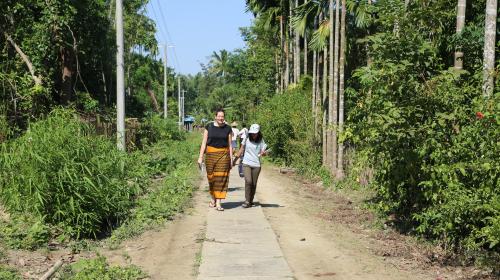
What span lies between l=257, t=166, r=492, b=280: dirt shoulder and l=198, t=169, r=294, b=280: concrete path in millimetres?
221

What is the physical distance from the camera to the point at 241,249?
304 inches

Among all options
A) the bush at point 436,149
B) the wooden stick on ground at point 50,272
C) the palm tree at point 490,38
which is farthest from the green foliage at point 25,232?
the palm tree at point 490,38

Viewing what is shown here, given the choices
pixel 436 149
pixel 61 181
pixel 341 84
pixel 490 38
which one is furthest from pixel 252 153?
pixel 341 84

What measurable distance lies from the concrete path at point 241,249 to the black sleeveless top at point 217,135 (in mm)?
1293

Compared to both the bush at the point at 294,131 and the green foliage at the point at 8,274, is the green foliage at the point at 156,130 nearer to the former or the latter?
the bush at the point at 294,131

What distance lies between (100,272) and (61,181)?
2735 millimetres

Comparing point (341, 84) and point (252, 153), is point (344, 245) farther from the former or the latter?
point (341, 84)

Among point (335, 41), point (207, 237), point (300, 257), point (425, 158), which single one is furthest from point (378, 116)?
point (335, 41)

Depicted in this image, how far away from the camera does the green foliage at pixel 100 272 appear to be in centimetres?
655

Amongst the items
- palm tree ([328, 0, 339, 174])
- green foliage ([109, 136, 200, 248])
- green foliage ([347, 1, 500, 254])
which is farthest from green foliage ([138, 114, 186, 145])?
green foliage ([347, 1, 500, 254])

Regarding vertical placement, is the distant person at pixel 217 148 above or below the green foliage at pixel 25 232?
above

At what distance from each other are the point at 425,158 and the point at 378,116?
917 millimetres

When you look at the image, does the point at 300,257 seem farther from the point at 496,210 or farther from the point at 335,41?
the point at 335,41

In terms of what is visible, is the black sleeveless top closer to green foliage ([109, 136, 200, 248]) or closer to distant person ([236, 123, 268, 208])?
distant person ([236, 123, 268, 208])
